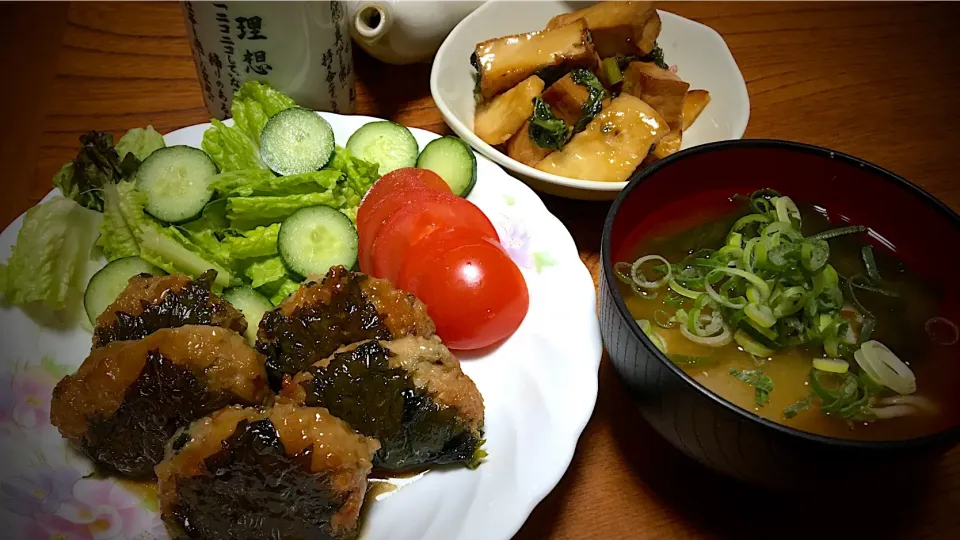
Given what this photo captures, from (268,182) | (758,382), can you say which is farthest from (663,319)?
(268,182)

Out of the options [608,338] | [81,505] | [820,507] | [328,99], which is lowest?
[820,507]

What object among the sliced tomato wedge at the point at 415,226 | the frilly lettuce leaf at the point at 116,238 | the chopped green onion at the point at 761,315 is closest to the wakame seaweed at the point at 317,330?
the sliced tomato wedge at the point at 415,226

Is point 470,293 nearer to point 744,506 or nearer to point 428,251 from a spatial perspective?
point 428,251

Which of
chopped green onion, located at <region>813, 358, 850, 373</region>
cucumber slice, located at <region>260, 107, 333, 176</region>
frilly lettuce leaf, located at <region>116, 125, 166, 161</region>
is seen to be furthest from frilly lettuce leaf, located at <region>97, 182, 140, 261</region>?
chopped green onion, located at <region>813, 358, 850, 373</region>

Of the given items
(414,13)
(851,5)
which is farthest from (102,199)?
(851,5)

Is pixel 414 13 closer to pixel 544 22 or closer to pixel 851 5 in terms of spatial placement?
pixel 544 22

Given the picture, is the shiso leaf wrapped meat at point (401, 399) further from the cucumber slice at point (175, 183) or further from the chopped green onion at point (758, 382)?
the cucumber slice at point (175, 183)
